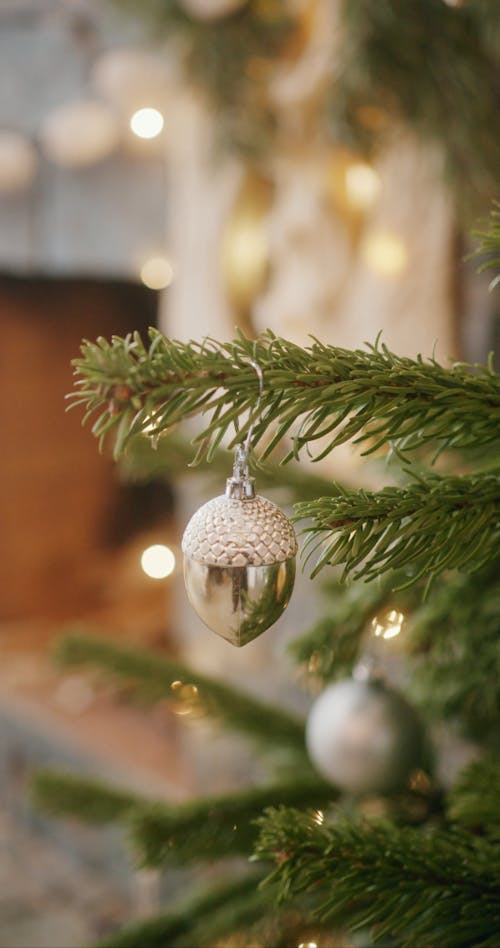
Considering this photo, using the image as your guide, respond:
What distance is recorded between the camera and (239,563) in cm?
32

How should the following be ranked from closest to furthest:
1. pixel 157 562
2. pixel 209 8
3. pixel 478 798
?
pixel 478 798 → pixel 157 562 → pixel 209 8

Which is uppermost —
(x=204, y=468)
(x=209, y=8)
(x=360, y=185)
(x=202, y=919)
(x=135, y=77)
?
(x=135, y=77)

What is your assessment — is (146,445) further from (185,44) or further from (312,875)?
(185,44)

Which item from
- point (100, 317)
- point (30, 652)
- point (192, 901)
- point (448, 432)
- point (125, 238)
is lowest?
point (192, 901)

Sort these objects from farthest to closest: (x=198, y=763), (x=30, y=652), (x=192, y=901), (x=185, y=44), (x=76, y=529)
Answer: (x=76, y=529)
(x=30, y=652)
(x=198, y=763)
(x=185, y=44)
(x=192, y=901)

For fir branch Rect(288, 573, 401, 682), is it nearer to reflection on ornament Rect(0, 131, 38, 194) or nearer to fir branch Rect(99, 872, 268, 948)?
fir branch Rect(99, 872, 268, 948)

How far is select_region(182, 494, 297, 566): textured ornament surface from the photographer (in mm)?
323

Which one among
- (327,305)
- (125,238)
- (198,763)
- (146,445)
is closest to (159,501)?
(125,238)

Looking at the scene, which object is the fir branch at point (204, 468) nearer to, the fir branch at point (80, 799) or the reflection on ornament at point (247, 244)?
the fir branch at point (80, 799)

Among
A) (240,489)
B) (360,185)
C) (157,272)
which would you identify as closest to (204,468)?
(240,489)

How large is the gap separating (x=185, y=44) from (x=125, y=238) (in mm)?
546

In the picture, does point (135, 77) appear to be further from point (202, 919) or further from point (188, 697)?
point (202, 919)

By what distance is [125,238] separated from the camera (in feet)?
5.34

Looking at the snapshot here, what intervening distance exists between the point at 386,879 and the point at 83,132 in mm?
1436
